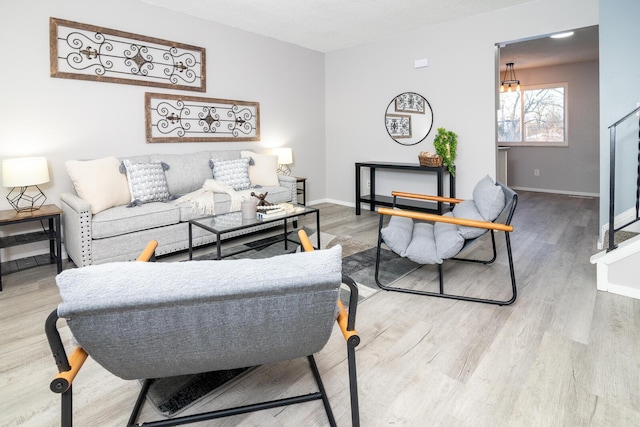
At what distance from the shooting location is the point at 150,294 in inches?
38.0

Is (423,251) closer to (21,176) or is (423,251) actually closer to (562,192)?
(21,176)

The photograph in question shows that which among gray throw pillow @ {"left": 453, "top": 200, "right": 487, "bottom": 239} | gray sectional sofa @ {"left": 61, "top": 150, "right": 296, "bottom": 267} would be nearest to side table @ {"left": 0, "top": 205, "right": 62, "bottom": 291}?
gray sectional sofa @ {"left": 61, "top": 150, "right": 296, "bottom": 267}

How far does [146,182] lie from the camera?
3.65 meters

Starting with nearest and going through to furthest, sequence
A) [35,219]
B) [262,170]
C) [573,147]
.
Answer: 1. [35,219]
2. [262,170]
3. [573,147]

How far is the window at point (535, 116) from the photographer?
707cm

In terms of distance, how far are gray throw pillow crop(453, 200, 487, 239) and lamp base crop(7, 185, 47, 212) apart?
3450 millimetres

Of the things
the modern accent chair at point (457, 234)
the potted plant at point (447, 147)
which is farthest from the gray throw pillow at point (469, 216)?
the potted plant at point (447, 147)

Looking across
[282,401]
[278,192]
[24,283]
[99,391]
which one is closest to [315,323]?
[282,401]

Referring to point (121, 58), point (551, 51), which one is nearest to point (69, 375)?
point (121, 58)

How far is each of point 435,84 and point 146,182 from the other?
3.66m

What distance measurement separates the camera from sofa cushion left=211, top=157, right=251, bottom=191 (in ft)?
14.1

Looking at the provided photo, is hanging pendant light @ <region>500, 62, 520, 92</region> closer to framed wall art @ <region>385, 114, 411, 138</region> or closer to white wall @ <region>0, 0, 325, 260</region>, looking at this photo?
framed wall art @ <region>385, 114, 411, 138</region>

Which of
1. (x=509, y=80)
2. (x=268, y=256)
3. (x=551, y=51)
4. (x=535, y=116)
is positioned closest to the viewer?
(x=268, y=256)

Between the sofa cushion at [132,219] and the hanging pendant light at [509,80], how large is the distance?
20.9 ft
